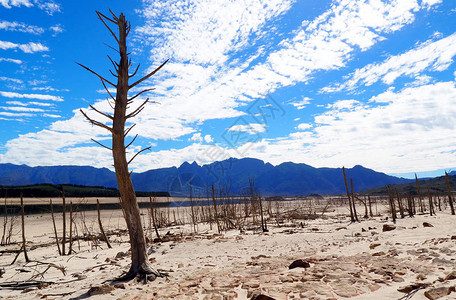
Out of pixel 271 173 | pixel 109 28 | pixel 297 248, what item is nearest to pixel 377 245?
pixel 297 248

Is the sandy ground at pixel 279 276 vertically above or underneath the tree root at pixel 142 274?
underneath

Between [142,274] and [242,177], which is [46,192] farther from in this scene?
[242,177]

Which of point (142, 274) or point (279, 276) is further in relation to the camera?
point (142, 274)

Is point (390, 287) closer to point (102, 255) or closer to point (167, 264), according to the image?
point (167, 264)

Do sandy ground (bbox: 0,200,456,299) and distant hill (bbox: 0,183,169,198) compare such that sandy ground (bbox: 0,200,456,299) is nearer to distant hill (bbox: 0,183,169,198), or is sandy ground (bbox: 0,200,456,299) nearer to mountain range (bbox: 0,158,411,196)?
distant hill (bbox: 0,183,169,198)

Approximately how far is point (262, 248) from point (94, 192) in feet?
161

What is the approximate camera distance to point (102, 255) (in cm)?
921

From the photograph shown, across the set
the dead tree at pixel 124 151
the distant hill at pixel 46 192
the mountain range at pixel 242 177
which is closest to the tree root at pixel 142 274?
the dead tree at pixel 124 151

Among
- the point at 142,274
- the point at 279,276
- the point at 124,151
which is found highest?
the point at 124,151

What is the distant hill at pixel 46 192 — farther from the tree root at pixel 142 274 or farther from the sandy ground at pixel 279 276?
the tree root at pixel 142 274

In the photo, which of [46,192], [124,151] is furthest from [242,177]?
[124,151]

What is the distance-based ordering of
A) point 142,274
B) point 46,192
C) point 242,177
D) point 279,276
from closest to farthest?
point 279,276 < point 142,274 < point 46,192 < point 242,177

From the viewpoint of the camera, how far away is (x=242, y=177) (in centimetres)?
16888

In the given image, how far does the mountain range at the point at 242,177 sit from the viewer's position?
135 meters
